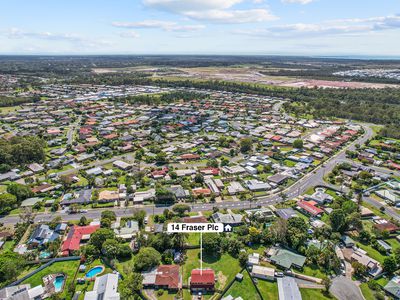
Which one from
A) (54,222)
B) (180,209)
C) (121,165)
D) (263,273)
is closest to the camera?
(263,273)

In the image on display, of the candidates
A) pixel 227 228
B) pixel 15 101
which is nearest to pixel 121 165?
pixel 227 228

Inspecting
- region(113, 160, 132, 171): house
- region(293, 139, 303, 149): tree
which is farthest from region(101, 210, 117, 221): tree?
region(293, 139, 303, 149): tree

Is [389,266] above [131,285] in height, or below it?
below

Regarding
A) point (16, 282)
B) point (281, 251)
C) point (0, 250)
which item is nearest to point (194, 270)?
point (281, 251)

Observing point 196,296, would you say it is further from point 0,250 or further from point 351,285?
point 0,250

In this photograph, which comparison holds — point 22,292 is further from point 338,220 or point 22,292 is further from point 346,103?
point 346,103

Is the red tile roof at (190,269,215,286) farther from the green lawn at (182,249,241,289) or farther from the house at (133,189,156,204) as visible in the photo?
the house at (133,189,156,204)

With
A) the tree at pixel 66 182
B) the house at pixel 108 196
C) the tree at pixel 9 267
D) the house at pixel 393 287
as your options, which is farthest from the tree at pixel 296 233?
the tree at pixel 66 182
